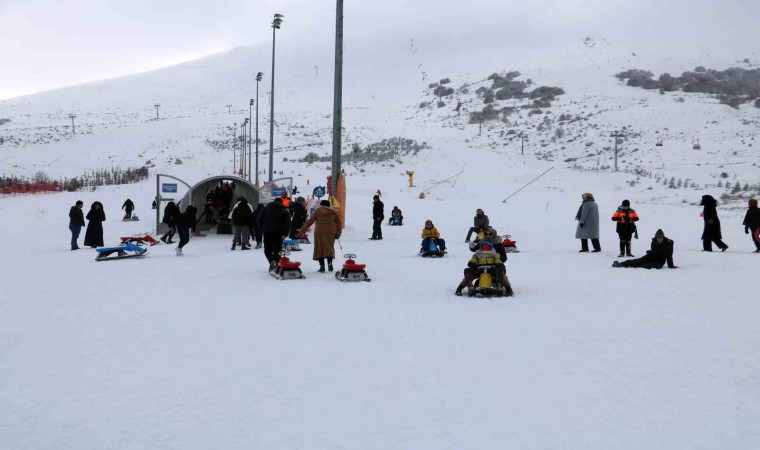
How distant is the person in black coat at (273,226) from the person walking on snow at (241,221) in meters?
4.97

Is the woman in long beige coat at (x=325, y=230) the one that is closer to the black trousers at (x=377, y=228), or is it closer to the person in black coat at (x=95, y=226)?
the black trousers at (x=377, y=228)

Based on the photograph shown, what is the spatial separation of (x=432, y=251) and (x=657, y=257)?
5580mm

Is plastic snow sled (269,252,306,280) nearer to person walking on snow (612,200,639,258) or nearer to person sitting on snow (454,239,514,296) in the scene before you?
person sitting on snow (454,239,514,296)

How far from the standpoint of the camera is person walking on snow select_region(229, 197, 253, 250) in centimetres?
1986

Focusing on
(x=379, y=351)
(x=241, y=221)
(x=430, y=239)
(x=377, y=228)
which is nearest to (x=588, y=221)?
(x=430, y=239)

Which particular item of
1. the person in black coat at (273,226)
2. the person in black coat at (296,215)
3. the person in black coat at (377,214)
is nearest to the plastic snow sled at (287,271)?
the person in black coat at (273,226)

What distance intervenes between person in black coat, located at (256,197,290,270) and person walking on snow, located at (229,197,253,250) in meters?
4.97

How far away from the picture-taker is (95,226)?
21297 millimetres

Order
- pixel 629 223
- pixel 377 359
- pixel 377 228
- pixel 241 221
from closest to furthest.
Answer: pixel 377 359, pixel 629 223, pixel 241 221, pixel 377 228

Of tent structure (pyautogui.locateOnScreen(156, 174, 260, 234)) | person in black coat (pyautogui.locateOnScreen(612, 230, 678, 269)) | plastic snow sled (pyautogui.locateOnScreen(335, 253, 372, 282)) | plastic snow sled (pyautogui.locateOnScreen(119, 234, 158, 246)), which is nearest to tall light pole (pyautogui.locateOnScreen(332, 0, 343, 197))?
tent structure (pyautogui.locateOnScreen(156, 174, 260, 234))

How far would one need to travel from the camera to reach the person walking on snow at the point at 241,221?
19.9m

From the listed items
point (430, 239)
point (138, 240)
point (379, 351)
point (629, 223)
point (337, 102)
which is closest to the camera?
point (379, 351)

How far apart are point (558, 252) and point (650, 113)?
60.2 m

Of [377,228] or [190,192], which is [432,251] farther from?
[190,192]
